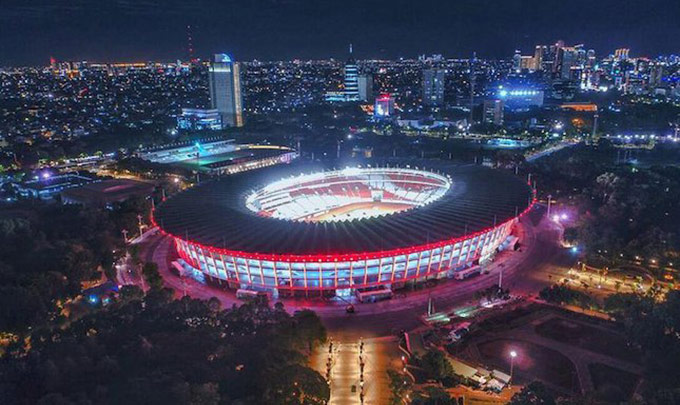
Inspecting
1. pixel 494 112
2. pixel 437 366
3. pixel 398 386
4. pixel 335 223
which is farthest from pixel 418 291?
pixel 494 112

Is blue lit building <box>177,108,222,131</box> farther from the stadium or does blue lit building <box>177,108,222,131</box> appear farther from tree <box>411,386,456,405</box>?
tree <box>411,386,456,405</box>

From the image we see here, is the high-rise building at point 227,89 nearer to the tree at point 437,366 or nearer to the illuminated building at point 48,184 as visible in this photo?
the illuminated building at point 48,184

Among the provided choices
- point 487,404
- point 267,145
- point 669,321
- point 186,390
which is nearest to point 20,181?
point 267,145

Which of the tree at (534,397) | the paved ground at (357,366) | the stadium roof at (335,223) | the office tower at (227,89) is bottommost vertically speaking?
the paved ground at (357,366)

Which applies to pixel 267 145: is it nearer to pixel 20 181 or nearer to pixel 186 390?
pixel 20 181

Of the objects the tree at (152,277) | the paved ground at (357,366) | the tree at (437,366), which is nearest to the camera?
the paved ground at (357,366)

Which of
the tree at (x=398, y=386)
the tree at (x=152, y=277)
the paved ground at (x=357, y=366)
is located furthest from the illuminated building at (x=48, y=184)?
the tree at (x=398, y=386)

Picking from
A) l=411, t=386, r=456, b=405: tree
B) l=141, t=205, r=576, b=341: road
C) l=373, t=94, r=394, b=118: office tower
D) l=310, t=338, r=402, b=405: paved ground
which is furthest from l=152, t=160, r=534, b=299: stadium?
l=373, t=94, r=394, b=118: office tower
